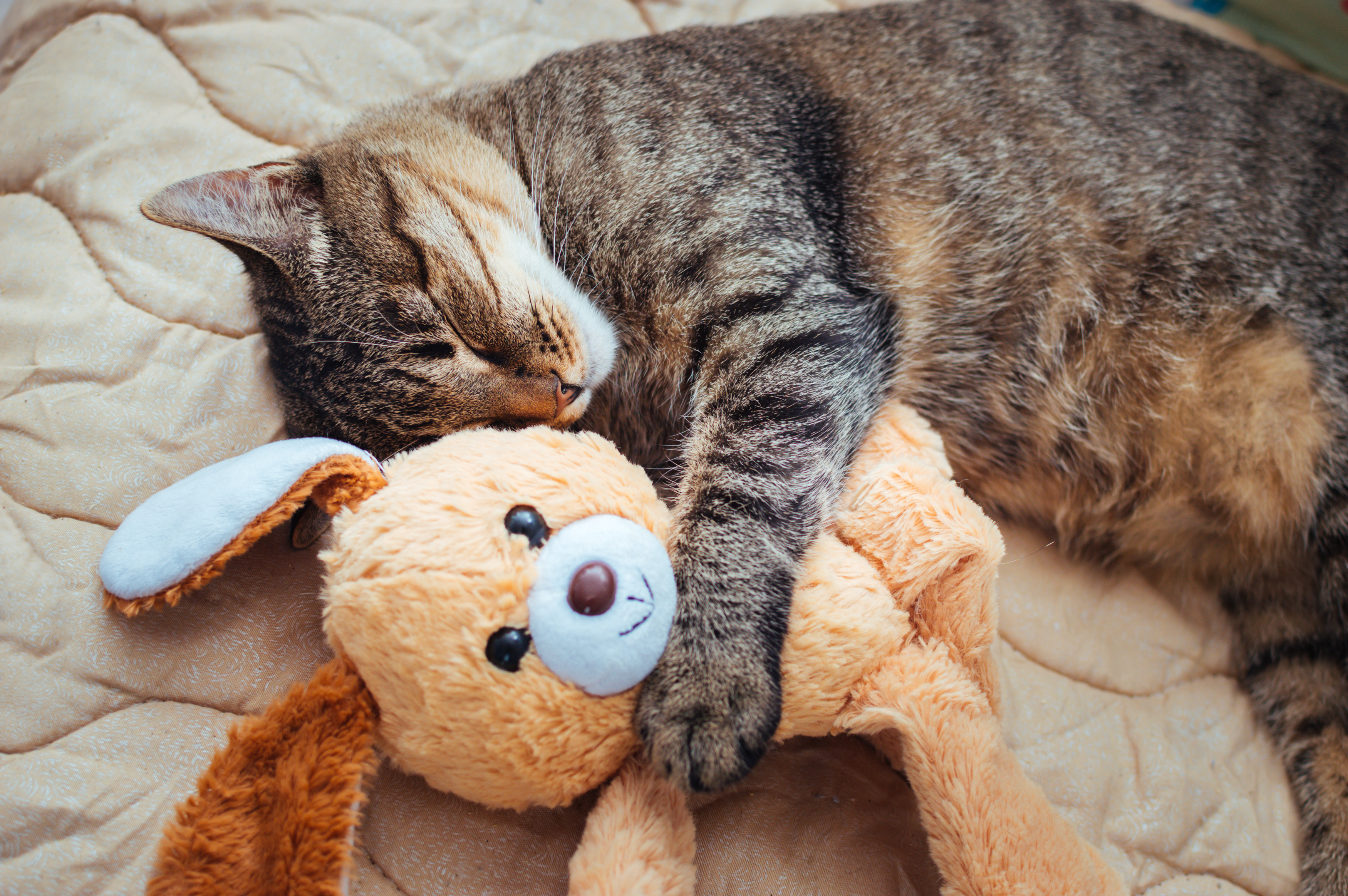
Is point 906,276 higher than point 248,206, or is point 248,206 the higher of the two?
point 248,206

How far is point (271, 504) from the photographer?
2.96ft

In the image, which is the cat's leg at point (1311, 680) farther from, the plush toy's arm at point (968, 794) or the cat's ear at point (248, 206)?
A: the cat's ear at point (248, 206)

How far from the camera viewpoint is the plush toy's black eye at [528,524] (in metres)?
0.87

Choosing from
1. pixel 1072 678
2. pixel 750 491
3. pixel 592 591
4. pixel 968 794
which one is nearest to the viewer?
pixel 592 591

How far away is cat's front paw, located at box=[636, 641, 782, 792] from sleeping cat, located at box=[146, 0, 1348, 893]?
276 mm

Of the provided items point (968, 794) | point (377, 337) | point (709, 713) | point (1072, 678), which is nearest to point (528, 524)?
point (709, 713)

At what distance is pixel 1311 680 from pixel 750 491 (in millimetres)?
1172

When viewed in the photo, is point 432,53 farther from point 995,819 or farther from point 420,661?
point 995,819

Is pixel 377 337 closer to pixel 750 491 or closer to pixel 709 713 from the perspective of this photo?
pixel 750 491

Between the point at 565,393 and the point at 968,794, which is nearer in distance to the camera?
the point at 968,794

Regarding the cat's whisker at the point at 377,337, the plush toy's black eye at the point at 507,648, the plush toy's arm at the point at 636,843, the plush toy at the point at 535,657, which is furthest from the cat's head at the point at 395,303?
the plush toy's arm at the point at 636,843

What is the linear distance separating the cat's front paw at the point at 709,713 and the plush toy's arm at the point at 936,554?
0.71ft

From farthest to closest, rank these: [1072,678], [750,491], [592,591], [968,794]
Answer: [1072,678] → [750,491] → [968,794] → [592,591]

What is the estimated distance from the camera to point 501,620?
833 millimetres
